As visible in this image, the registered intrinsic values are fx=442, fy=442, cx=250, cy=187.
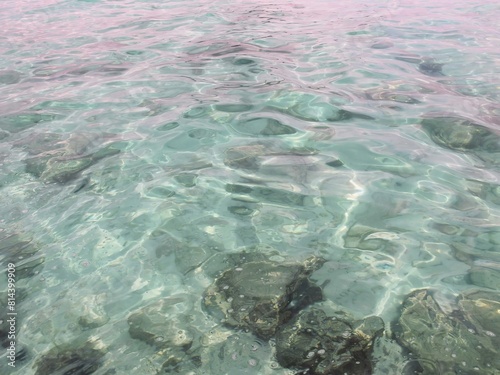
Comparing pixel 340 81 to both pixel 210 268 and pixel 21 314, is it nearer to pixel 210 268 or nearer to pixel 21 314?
pixel 210 268

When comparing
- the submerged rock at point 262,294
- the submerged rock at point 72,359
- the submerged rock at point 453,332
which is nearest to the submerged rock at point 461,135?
the submerged rock at point 453,332

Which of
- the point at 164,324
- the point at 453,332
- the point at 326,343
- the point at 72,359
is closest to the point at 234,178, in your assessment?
the point at 164,324

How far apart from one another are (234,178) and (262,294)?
55.1 inches

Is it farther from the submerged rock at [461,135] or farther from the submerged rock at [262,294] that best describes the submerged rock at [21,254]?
the submerged rock at [461,135]

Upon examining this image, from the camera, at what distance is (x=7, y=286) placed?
107 inches

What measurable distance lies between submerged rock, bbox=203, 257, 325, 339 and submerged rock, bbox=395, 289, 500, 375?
53 cm

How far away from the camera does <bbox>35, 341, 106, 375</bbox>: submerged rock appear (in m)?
2.15

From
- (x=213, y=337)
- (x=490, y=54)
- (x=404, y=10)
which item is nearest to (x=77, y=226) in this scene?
(x=213, y=337)

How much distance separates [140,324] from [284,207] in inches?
55.0

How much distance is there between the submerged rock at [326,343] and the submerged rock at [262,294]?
0.29ft

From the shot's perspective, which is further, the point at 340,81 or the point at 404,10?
the point at 404,10

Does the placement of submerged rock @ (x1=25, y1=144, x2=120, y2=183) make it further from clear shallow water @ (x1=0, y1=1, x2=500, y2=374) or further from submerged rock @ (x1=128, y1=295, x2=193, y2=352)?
submerged rock @ (x1=128, y1=295, x2=193, y2=352)

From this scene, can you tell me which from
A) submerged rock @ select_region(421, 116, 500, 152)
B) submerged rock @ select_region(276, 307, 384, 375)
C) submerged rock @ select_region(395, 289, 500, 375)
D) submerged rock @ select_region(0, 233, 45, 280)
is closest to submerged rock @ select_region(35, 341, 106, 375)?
submerged rock @ select_region(0, 233, 45, 280)

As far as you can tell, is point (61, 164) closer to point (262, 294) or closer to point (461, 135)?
point (262, 294)
